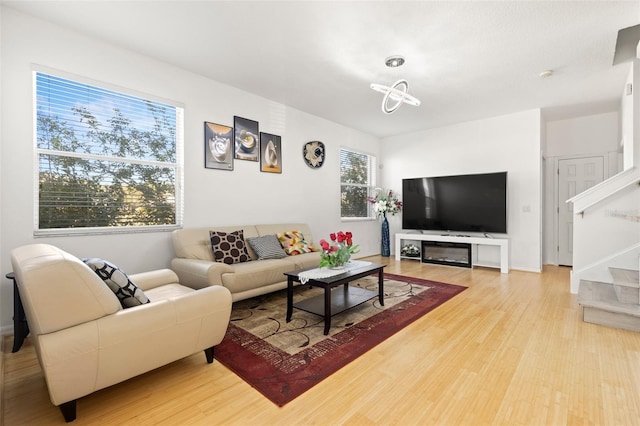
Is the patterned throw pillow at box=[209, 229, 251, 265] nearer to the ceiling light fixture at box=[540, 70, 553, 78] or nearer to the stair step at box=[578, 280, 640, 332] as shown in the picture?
the stair step at box=[578, 280, 640, 332]

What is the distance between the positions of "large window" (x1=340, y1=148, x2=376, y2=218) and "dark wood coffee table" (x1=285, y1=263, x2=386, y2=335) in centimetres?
288

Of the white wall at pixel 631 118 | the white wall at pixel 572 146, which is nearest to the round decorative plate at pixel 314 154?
the white wall at pixel 631 118

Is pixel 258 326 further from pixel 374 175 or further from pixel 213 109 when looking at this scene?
pixel 374 175

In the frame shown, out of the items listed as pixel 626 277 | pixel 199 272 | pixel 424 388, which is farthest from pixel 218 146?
pixel 626 277

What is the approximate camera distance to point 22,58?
8.47ft

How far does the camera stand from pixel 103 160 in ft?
10.0

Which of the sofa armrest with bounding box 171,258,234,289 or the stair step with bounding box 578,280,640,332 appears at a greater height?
the sofa armrest with bounding box 171,258,234,289

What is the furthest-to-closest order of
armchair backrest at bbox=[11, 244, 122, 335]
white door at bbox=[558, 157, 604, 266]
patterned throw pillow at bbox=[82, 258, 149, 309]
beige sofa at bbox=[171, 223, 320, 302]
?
white door at bbox=[558, 157, 604, 266] < beige sofa at bbox=[171, 223, 320, 302] < patterned throw pillow at bbox=[82, 258, 149, 309] < armchair backrest at bbox=[11, 244, 122, 335]

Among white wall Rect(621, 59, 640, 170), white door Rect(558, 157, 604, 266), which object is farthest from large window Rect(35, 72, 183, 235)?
white door Rect(558, 157, 604, 266)

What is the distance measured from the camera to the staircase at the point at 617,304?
8.75 ft

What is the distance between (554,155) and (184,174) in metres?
6.48

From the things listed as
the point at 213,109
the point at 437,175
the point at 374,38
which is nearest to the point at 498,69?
the point at 374,38

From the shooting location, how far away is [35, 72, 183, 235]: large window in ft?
9.00

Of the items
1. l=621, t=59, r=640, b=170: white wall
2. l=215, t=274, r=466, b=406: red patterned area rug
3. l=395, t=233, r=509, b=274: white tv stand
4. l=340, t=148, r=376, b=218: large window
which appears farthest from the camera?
l=340, t=148, r=376, b=218: large window
